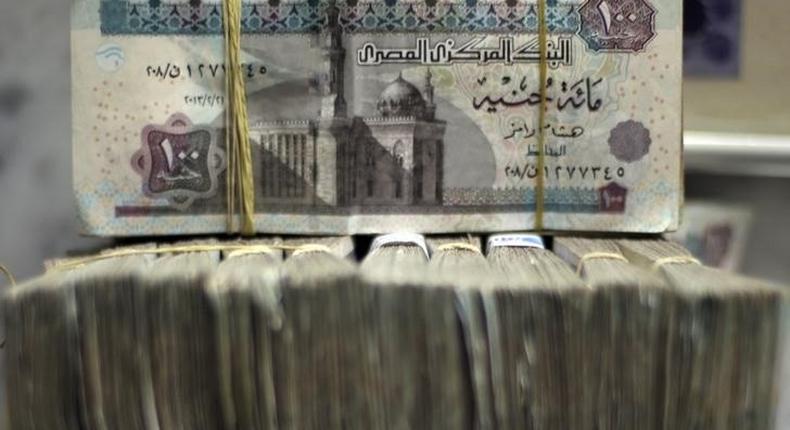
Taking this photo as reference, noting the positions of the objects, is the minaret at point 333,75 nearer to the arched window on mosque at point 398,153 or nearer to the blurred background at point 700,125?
the arched window on mosque at point 398,153

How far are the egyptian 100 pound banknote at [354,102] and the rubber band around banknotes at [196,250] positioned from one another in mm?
37

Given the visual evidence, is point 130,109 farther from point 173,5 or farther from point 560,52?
point 560,52

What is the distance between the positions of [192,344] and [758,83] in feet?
1.75

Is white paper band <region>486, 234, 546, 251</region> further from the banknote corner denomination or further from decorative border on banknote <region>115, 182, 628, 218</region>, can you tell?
the banknote corner denomination

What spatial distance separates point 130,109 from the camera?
560mm

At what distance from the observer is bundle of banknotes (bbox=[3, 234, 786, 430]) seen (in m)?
0.41

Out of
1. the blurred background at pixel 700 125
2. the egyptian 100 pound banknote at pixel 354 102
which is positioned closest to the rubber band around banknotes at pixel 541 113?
the egyptian 100 pound banknote at pixel 354 102

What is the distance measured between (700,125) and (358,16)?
0.33 metres

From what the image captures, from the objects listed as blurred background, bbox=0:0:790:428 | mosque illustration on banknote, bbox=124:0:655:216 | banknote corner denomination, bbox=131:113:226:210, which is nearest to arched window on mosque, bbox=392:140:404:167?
mosque illustration on banknote, bbox=124:0:655:216

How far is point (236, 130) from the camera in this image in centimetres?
56

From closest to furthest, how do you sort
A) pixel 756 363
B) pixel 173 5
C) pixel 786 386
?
pixel 756 363 → pixel 173 5 → pixel 786 386

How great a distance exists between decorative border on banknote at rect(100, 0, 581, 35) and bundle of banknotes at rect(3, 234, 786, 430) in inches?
7.6

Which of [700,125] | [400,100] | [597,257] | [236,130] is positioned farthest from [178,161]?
[700,125]

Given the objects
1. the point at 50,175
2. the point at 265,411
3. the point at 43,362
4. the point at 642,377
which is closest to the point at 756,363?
the point at 642,377
